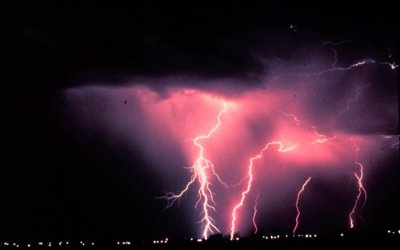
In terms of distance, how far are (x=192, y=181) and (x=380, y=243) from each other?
24.6 feet

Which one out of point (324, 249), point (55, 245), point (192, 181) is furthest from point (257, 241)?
point (55, 245)

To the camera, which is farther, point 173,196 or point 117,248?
point 173,196

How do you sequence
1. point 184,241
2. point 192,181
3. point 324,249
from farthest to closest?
point 192,181, point 184,241, point 324,249

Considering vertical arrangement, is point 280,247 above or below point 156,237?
below

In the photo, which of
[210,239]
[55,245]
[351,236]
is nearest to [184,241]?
[210,239]

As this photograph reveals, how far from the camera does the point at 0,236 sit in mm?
18438

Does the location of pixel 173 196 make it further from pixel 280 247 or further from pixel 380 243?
pixel 380 243

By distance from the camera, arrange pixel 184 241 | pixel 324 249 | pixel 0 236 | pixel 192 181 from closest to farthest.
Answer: pixel 324 249, pixel 184 241, pixel 0 236, pixel 192 181

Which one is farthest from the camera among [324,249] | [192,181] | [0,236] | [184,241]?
[192,181]

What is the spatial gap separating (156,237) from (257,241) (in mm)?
6127

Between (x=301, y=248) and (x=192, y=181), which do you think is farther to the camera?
(x=192, y=181)

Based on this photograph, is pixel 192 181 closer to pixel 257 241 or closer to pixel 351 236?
pixel 257 241

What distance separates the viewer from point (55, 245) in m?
16.6

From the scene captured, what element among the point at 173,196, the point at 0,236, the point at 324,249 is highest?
the point at 173,196
